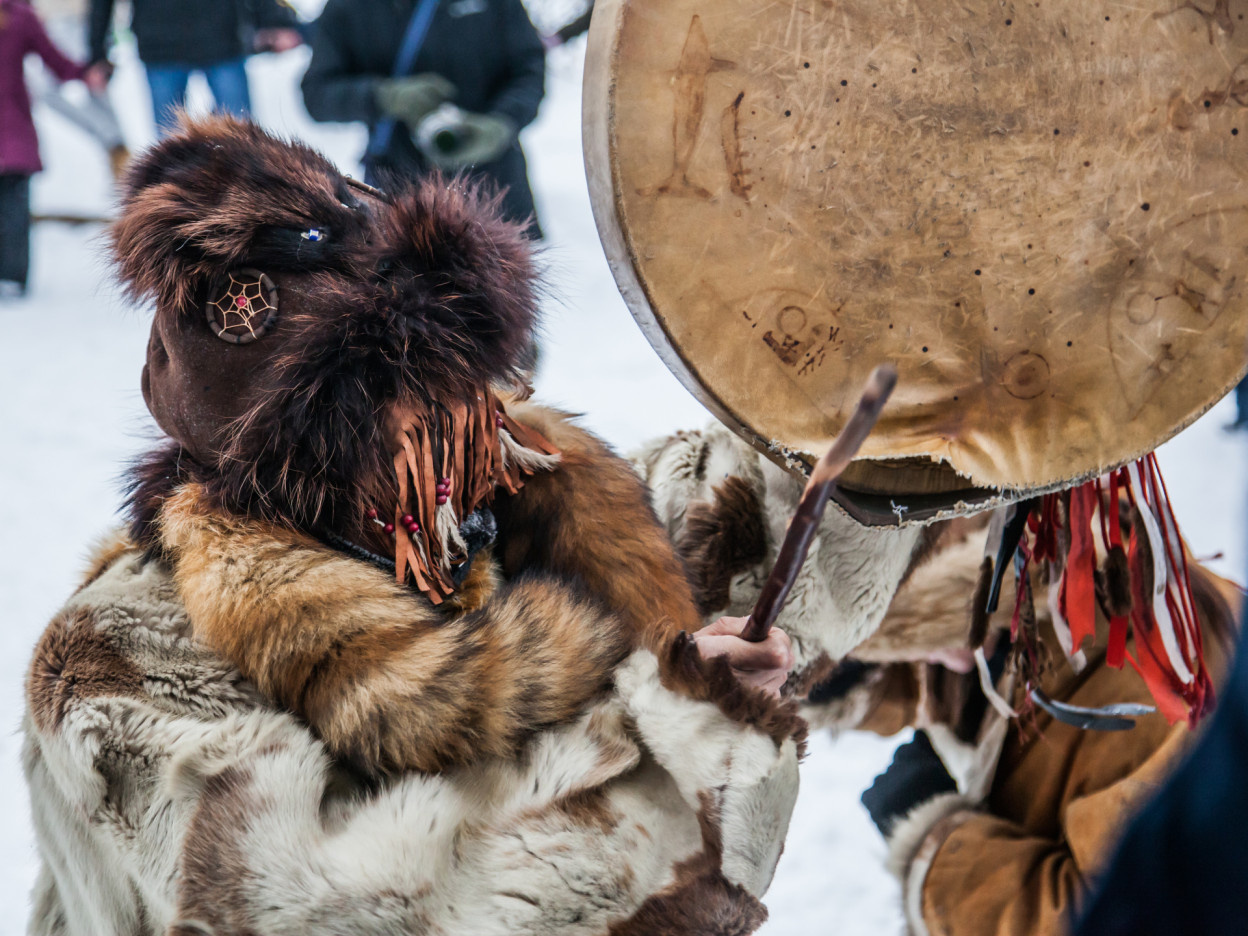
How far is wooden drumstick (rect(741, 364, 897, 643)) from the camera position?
55 cm

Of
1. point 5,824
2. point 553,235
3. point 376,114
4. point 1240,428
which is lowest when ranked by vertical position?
point 5,824

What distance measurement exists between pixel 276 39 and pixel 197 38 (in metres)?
0.41

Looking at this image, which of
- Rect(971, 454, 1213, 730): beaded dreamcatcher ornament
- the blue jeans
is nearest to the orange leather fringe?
Rect(971, 454, 1213, 730): beaded dreamcatcher ornament

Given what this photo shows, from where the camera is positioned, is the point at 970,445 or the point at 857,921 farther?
the point at 857,921

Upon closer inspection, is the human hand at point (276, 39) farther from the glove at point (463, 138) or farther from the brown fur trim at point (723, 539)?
the brown fur trim at point (723, 539)

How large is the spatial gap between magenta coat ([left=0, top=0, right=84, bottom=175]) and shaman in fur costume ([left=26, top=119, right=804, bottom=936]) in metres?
3.75

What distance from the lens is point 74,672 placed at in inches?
32.0

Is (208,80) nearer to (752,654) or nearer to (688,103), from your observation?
(688,103)

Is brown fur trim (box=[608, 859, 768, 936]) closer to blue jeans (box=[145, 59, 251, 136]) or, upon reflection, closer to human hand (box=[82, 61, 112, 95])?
blue jeans (box=[145, 59, 251, 136])

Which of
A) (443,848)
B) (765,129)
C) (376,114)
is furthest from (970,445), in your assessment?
(376,114)

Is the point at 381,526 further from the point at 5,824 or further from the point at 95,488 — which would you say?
the point at 95,488

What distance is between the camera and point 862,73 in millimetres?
832

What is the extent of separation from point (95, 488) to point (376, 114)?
4.96ft

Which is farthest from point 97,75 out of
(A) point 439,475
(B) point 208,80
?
(A) point 439,475
